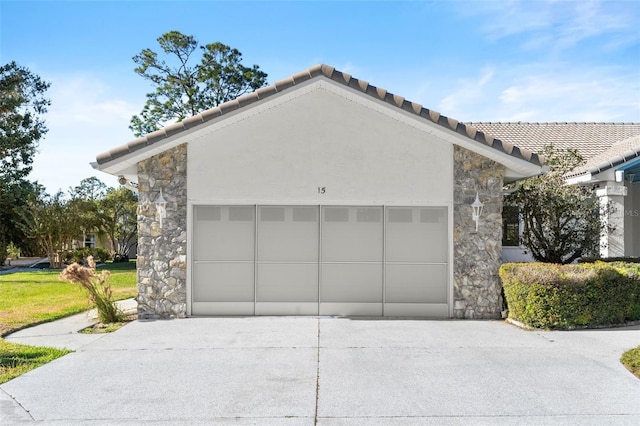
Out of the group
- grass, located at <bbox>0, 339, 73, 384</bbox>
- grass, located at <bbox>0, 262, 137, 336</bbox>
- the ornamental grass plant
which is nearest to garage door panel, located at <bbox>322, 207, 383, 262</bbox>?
the ornamental grass plant

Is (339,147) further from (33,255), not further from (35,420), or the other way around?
(33,255)

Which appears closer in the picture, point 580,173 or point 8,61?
point 580,173

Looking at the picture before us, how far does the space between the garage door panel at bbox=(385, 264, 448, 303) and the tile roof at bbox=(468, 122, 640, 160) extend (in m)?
8.79

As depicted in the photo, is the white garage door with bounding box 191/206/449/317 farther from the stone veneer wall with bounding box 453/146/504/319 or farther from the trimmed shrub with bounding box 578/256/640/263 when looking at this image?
the trimmed shrub with bounding box 578/256/640/263

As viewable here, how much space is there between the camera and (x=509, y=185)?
43.7ft

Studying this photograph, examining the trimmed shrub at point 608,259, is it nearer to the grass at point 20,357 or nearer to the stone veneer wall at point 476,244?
the stone veneer wall at point 476,244

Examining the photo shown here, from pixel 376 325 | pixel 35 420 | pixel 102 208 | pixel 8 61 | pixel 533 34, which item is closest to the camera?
pixel 35 420

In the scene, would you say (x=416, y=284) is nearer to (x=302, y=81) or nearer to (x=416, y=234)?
(x=416, y=234)

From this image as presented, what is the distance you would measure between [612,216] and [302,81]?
857cm

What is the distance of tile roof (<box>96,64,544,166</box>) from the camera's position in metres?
10.7

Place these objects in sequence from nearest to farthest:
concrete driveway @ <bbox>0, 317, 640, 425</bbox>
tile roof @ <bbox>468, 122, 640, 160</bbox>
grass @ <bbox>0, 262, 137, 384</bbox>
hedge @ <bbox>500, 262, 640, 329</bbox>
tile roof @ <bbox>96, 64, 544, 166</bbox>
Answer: concrete driveway @ <bbox>0, 317, 640, 425</bbox>
grass @ <bbox>0, 262, 137, 384</bbox>
hedge @ <bbox>500, 262, 640, 329</bbox>
tile roof @ <bbox>96, 64, 544, 166</bbox>
tile roof @ <bbox>468, 122, 640, 160</bbox>

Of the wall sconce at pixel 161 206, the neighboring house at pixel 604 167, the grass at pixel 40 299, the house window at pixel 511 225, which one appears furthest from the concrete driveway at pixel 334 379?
the house window at pixel 511 225

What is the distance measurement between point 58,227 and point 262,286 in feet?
80.7

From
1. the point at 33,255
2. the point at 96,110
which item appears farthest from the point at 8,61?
the point at 33,255
